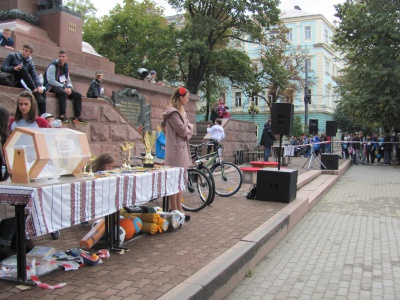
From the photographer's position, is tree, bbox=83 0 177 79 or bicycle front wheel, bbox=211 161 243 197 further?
tree, bbox=83 0 177 79

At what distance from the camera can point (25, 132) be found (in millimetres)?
3574

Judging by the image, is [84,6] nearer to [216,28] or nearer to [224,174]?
[216,28]

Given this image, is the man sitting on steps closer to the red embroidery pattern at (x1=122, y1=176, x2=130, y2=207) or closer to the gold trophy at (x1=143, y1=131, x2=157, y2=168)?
the gold trophy at (x1=143, y1=131, x2=157, y2=168)

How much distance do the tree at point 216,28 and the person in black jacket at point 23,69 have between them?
19.4 metres

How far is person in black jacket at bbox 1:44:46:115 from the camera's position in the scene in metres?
7.21

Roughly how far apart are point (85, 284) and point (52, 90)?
5659 mm

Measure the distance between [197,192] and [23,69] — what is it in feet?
12.3

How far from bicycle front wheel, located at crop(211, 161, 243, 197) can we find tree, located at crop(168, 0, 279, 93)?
1841 cm

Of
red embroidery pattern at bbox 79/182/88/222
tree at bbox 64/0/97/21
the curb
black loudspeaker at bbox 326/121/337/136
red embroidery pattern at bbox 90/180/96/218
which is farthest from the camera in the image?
tree at bbox 64/0/97/21

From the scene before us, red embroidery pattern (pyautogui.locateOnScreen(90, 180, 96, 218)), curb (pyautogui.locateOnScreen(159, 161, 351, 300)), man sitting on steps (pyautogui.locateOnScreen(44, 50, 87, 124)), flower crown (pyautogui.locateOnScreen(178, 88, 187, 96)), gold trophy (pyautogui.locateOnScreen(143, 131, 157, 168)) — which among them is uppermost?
man sitting on steps (pyautogui.locateOnScreen(44, 50, 87, 124))

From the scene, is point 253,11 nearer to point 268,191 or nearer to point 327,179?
point 327,179

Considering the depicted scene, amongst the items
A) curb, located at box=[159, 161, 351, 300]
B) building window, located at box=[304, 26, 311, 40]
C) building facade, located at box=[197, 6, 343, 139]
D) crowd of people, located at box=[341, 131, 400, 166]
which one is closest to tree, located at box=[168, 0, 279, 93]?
crowd of people, located at box=[341, 131, 400, 166]

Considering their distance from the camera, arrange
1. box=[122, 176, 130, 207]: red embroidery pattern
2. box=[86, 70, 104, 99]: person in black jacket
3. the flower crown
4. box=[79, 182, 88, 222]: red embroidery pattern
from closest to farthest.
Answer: box=[79, 182, 88, 222]: red embroidery pattern → box=[122, 176, 130, 207]: red embroidery pattern → the flower crown → box=[86, 70, 104, 99]: person in black jacket

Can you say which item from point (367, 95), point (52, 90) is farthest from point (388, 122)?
point (52, 90)
